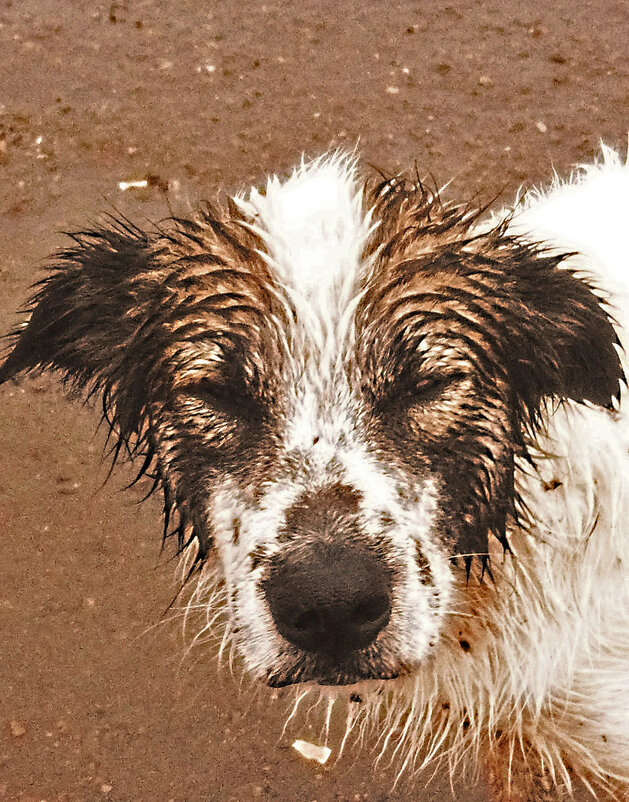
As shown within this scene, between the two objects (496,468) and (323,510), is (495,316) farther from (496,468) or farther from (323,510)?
(323,510)

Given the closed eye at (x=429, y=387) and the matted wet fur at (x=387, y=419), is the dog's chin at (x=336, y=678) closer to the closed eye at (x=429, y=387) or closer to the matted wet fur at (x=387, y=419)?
the matted wet fur at (x=387, y=419)

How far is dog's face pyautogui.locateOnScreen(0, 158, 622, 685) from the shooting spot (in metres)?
1.83

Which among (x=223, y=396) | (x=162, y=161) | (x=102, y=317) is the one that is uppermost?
(x=162, y=161)

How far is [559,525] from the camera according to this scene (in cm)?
222

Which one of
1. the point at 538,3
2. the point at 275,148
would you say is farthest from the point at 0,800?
the point at 538,3

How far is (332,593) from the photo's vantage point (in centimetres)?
173

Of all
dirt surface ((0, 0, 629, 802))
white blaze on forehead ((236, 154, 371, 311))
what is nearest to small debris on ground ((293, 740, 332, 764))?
dirt surface ((0, 0, 629, 802))

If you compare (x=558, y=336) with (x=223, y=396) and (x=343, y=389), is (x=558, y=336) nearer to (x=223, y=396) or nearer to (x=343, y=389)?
(x=343, y=389)

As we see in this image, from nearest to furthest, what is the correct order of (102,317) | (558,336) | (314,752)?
(558,336) < (102,317) < (314,752)

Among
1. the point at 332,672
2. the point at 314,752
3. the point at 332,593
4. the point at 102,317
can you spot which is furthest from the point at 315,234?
the point at 314,752

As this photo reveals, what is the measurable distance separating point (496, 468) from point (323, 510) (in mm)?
552

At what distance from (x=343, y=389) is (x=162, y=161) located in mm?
2922

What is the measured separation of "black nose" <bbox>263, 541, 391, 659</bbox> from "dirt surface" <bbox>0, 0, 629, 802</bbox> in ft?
5.21

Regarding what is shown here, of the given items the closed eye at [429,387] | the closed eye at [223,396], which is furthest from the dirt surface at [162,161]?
the closed eye at [429,387]
